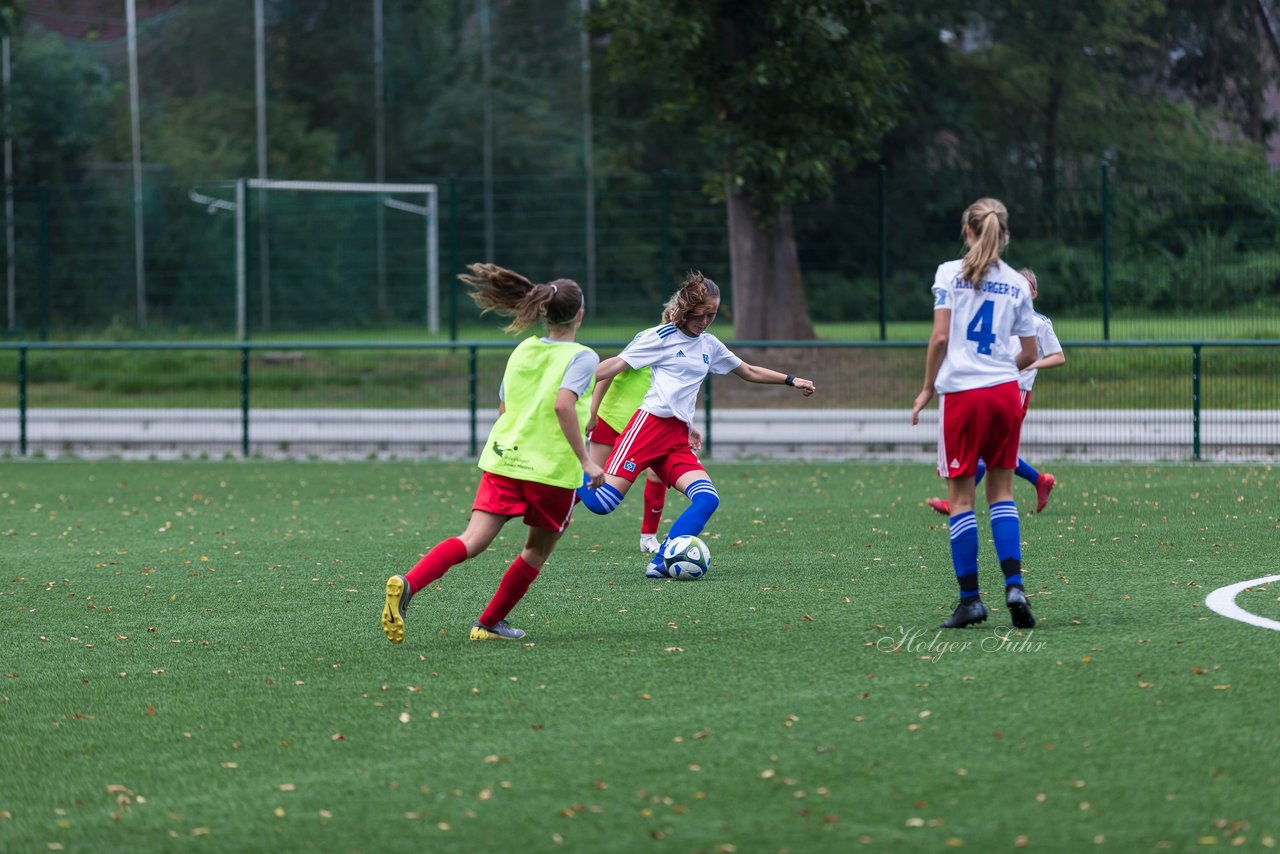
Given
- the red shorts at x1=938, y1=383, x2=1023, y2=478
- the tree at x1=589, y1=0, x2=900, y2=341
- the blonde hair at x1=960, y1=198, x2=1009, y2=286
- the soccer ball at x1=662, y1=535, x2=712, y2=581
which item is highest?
the tree at x1=589, y1=0, x2=900, y2=341

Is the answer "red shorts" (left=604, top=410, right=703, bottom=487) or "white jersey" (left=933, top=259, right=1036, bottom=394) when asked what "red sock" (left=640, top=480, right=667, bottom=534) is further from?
"white jersey" (left=933, top=259, right=1036, bottom=394)

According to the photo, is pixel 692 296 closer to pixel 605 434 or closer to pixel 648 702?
pixel 605 434

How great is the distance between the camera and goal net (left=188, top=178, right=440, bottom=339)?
95.1ft

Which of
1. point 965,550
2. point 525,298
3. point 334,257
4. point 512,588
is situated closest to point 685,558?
point 512,588

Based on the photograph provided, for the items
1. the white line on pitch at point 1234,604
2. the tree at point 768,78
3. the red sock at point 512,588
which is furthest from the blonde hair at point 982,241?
the tree at point 768,78

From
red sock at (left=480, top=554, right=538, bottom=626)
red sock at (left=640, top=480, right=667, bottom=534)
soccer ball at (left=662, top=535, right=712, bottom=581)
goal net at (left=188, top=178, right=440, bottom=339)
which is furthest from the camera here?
goal net at (left=188, top=178, right=440, bottom=339)

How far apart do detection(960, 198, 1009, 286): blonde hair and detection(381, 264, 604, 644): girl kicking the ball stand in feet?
4.86

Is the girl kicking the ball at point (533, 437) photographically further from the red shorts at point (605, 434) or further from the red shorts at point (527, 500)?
the red shorts at point (605, 434)

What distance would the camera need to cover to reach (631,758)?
4801mm

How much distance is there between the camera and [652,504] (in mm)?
9258

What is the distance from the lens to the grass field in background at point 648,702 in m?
4.27

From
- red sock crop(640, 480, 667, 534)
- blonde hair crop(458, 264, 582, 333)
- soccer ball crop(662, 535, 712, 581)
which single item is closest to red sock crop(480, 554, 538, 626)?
blonde hair crop(458, 264, 582, 333)

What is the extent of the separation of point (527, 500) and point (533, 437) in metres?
0.25

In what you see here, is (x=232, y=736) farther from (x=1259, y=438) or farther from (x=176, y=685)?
(x=1259, y=438)
